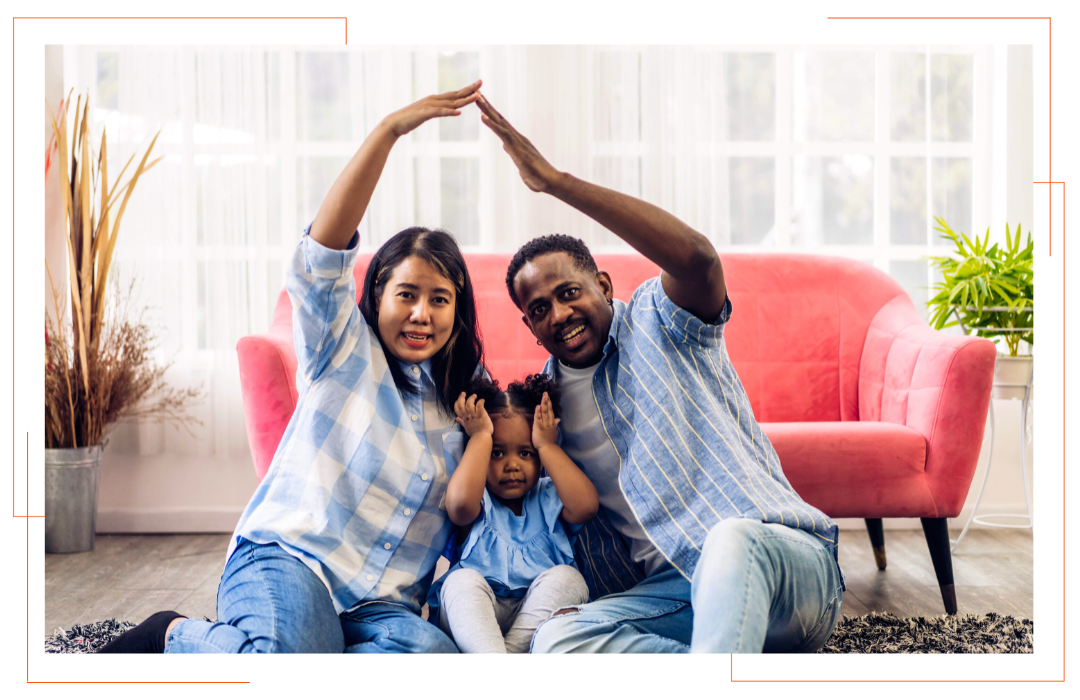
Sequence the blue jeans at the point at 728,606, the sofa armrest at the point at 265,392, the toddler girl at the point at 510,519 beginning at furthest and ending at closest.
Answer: the sofa armrest at the point at 265,392
the toddler girl at the point at 510,519
the blue jeans at the point at 728,606

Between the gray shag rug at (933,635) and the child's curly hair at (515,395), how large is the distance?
74cm

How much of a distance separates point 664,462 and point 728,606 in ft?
0.88

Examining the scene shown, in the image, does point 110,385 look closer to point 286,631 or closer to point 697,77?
point 286,631

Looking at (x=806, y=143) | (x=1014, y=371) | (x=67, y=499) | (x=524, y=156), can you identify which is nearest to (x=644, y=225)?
(x=524, y=156)

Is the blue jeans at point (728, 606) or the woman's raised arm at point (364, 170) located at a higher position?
the woman's raised arm at point (364, 170)

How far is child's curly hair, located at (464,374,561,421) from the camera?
4.30 feet

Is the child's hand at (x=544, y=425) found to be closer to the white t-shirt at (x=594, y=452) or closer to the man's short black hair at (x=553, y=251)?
the white t-shirt at (x=594, y=452)

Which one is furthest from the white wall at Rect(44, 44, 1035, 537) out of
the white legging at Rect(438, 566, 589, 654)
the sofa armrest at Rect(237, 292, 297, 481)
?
the white legging at Rect(438, 566, 589, 654)

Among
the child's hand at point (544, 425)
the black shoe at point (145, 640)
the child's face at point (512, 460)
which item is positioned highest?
the child's hand at point (544, 425)

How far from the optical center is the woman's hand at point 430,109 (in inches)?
40.4

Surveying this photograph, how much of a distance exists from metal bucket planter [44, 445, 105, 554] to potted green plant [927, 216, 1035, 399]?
260 centimetres

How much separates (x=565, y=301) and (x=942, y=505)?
1.04 m

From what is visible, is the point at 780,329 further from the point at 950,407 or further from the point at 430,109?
the point at 430,109

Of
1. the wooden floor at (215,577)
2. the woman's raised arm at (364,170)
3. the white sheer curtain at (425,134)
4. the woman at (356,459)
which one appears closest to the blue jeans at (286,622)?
the woman at (356,459)
